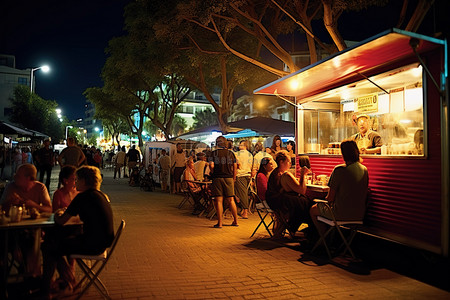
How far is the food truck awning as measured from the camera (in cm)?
477

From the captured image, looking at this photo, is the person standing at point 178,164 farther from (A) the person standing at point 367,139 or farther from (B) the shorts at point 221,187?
(A) the person standing at point 367,139

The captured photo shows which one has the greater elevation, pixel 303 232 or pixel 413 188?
pixel 413 188

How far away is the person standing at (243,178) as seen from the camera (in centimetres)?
1008

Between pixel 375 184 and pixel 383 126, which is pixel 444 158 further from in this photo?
pixel 383 126

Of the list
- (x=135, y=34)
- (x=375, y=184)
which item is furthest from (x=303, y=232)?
(x=135, y=34)

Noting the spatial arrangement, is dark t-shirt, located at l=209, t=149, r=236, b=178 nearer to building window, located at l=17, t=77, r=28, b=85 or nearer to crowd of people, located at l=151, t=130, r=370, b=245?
crowd of people, located at l=151, t=130, r=370, b=245

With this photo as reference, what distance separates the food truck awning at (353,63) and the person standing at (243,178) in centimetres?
263

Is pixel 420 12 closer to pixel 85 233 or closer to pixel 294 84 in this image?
pixel 294 84

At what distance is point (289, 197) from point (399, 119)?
3013 mm

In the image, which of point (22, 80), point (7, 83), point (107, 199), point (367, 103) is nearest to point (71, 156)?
point (107, 199)

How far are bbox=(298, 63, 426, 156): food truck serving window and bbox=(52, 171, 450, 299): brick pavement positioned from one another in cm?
194

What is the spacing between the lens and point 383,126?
340 inches

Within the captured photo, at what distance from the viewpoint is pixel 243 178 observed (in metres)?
10.4

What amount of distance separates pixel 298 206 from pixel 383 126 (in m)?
3.31
